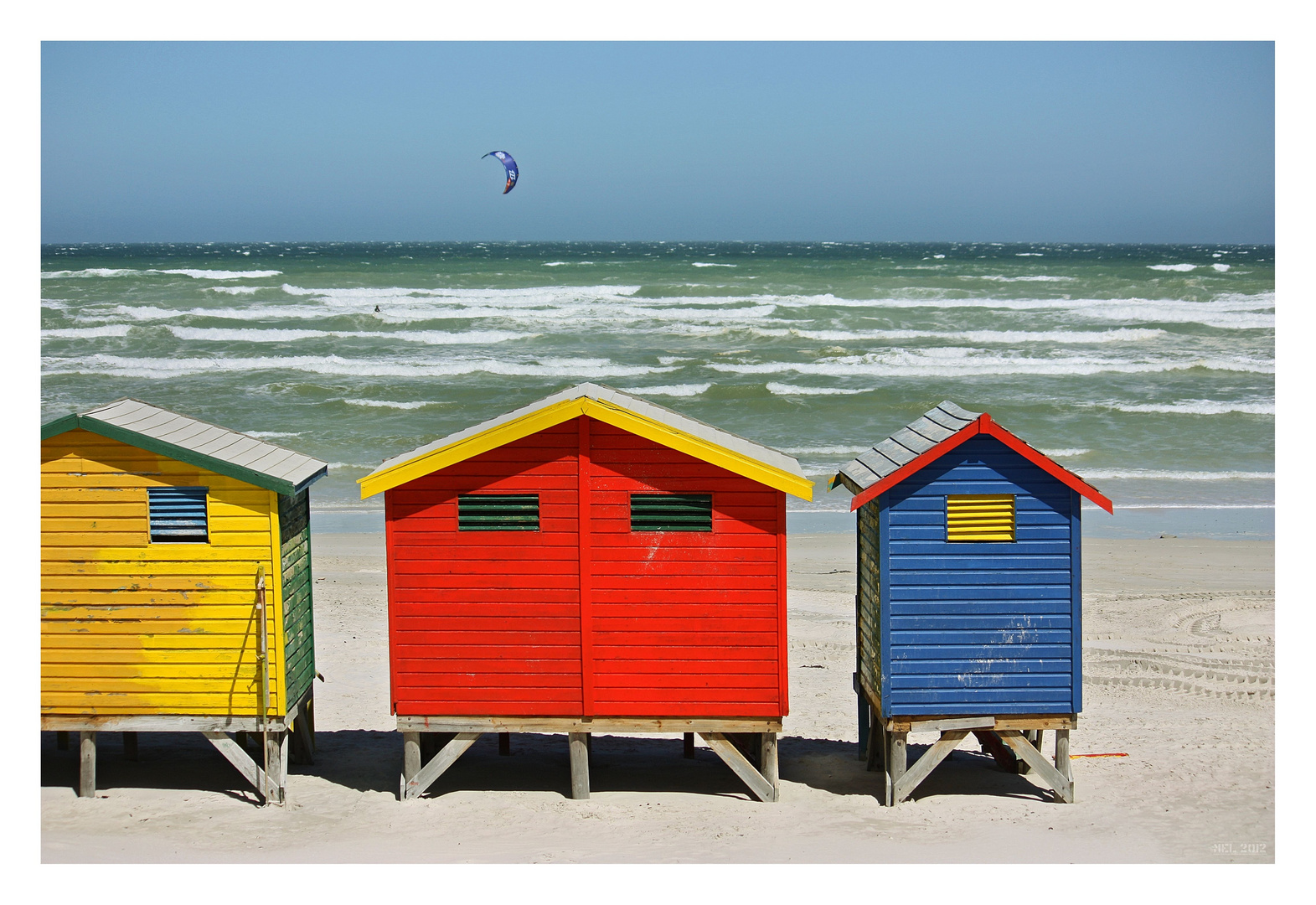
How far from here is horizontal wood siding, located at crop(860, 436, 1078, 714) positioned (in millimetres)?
9906

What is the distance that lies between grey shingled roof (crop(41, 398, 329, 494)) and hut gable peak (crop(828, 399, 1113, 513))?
4677 mm

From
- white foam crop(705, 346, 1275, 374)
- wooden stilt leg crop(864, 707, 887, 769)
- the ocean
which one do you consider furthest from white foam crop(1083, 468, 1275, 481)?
wooden stilt leg crop(864, 707, 887, 769)

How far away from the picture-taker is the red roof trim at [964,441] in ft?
31.9

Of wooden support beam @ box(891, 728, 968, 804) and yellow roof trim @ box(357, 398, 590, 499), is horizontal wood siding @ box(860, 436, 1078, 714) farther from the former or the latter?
yellow roof trim @ box(357, 398, 590, 499)

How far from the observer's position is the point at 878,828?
32.2ft

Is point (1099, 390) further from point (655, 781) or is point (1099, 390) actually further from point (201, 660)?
point (201, 660)

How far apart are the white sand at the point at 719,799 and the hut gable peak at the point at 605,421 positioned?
2.76m

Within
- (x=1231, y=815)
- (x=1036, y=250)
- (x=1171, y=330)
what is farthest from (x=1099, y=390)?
(x=1036, y=250)

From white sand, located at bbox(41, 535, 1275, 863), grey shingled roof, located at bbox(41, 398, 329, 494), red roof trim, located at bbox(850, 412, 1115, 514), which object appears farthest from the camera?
grey shingled roof, located at bbox(41, 398, 329, 494)

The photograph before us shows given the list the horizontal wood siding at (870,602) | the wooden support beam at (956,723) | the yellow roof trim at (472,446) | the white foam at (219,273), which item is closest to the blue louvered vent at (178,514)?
the yellow roof trim at (472,446)

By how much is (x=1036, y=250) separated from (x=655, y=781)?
10208 centimetres

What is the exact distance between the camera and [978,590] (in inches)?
392

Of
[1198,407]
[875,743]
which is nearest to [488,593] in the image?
[875,743]

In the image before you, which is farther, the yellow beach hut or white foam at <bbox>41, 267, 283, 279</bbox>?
white foam at <bbox>41, 267, 283, 279</bbox>
